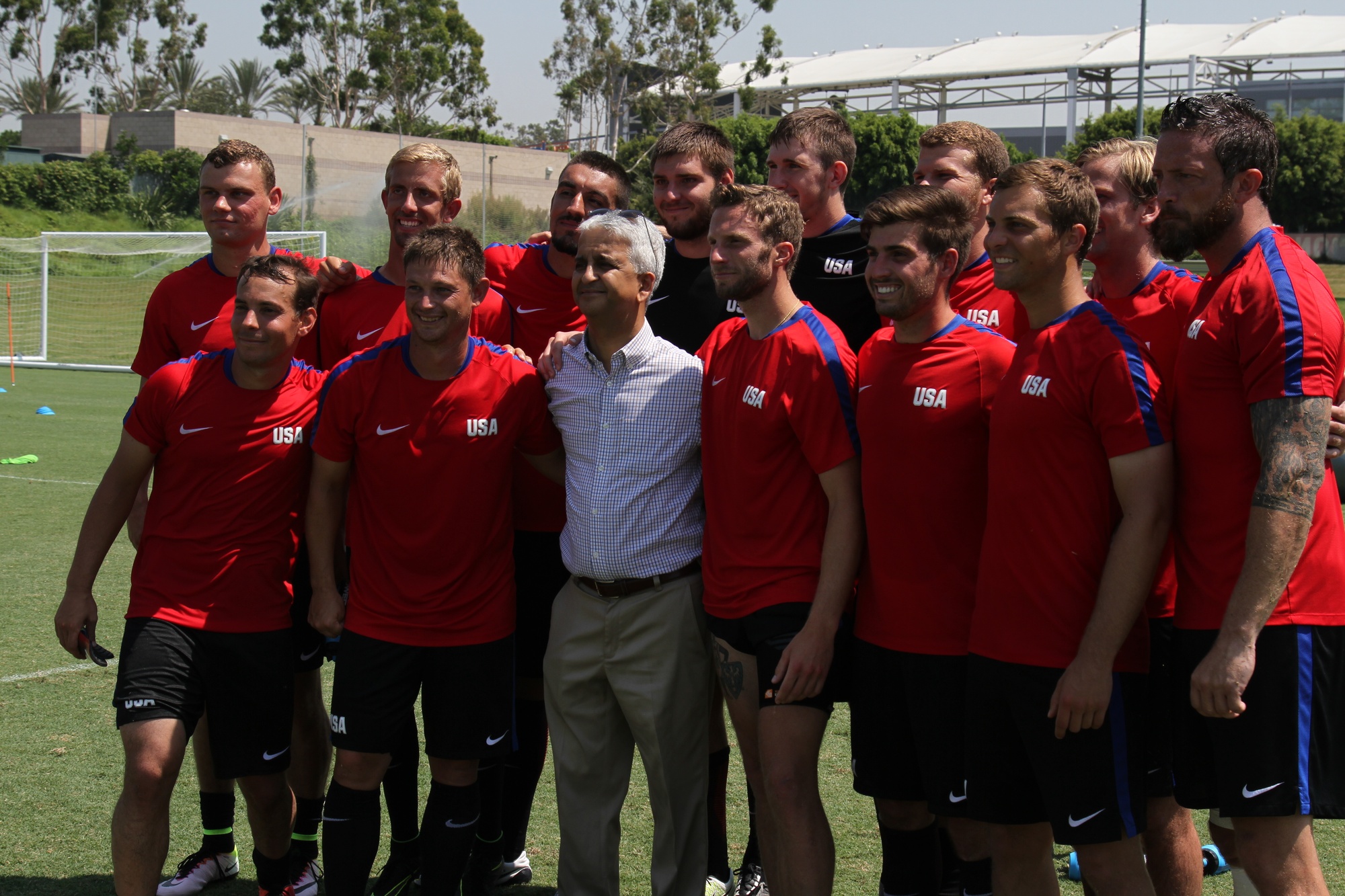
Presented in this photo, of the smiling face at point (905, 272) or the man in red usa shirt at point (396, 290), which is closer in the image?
the smiling face at point (905, 272)

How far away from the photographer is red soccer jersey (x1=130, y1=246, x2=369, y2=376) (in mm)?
4660

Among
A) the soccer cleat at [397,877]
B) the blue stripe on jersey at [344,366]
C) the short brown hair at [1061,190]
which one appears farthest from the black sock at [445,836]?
the short brown hair at [1061,190]

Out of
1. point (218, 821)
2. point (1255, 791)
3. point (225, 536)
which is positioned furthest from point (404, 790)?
point (1255, 791)

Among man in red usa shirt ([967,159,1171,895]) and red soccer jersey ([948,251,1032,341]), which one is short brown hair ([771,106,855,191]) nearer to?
red soccer jersey ([948,251,1032,341])

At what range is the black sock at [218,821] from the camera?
4.41 m

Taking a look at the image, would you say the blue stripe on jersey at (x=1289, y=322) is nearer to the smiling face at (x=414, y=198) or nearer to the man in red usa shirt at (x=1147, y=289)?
the man in red usa shirt at (x=1147, y=289)

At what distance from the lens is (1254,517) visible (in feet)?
9.70

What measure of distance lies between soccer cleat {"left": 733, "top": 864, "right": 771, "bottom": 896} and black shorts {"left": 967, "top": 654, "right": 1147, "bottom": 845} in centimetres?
146

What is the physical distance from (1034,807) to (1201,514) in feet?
3.01

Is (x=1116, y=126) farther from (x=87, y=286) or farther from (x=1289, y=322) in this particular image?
(x=1289, y=322)

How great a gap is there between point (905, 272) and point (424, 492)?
1727 mm

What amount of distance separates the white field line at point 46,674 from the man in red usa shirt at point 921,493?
452 centimetres

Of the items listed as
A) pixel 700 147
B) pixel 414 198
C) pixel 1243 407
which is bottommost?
A: pixel 1243 407

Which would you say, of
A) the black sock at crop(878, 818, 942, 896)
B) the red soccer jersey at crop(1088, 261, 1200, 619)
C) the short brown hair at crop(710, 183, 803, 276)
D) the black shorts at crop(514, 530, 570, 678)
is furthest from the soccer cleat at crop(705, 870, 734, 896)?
the red soccer jersey at crop(1088, 261, 1200, 619)
